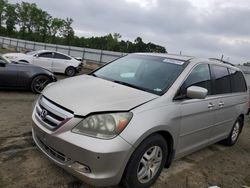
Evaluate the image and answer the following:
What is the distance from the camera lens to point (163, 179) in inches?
164

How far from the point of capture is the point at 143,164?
3.55 meters

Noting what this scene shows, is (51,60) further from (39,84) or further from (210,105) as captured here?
(210,105)

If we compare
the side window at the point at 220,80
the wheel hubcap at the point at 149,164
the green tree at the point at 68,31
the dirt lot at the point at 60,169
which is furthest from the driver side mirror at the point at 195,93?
the green tree at the point at 68,31

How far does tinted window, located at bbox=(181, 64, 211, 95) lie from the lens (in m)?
4.25

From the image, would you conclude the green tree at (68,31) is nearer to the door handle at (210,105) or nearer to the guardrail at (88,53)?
the guardrail at (88,53)

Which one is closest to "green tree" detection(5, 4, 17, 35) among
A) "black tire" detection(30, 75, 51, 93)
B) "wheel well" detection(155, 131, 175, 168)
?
"black tire" detection(30, 75, 51, 93)

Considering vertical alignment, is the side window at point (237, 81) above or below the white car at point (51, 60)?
above

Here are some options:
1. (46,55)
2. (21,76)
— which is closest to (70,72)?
(46,55)

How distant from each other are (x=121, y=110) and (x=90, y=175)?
759 mm

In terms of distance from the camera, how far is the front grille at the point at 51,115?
10.9ft

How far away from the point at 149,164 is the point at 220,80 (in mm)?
2399

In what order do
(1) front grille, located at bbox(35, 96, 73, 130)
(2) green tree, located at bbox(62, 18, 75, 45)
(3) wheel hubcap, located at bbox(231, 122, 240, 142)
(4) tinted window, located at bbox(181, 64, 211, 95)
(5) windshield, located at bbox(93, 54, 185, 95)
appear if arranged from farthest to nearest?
(2) green tree, located at bbox(62, 18, 75, 45) → (3) wheel hubcap, located at bbox(231, 122, 240, 142) → (4) tinted window, located at bbox(181, 64, 211, 95) → (5) windshield, located at bbox(93, 54, 185, 95) → (1) front grille, located at bbox(35, 96, 73, 130)

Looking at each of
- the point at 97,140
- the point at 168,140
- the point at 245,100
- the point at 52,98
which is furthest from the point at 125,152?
the point at 245,100

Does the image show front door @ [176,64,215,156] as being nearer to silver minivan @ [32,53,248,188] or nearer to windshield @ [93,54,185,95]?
silver minivan @ [32,53,248,188]
